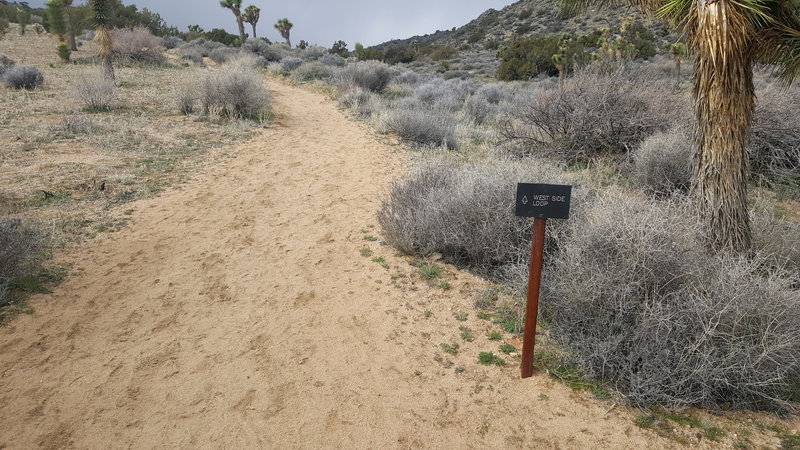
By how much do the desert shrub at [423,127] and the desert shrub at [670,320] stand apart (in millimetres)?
7104

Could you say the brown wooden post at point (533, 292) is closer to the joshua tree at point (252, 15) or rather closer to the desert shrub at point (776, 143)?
the desert shrub at point (776, 143)

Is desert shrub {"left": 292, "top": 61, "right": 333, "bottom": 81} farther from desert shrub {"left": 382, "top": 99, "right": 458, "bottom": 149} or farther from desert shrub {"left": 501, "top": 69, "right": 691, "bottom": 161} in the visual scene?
desert shrub {"left": 501, "top": 69, "right": 691, "bottom": 161}

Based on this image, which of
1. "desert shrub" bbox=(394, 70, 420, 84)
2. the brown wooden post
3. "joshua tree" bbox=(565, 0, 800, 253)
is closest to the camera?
the brown wooden post

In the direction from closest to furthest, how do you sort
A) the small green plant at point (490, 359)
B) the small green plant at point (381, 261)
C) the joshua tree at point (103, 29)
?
the small green plant at point (490, 359) < the small green plant at point (381, 261) < the joshua tree at point (103, 29)

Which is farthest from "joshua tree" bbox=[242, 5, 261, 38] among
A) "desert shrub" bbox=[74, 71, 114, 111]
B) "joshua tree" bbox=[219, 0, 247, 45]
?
"desert shrub" bbox=[74, 71, 114, 111]

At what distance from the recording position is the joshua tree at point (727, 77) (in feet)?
12.7

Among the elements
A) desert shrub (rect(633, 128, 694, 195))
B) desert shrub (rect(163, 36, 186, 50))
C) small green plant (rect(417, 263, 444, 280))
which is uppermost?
desert shrub (rect(163, 36, 186, 50))

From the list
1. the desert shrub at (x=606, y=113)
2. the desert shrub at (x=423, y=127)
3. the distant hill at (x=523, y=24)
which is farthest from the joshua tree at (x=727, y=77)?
the distant hill at (x=523, y=24)

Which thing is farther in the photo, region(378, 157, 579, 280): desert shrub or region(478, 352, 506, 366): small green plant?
region(378, 157, 579, 280): desert shrub

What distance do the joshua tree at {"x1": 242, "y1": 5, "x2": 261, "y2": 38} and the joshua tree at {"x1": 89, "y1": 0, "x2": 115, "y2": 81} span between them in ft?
92.3

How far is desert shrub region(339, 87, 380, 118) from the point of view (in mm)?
14906

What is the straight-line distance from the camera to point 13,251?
464cm

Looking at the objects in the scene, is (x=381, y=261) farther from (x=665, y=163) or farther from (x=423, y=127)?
(x=423, y=127)

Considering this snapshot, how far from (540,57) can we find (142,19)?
30614mm
